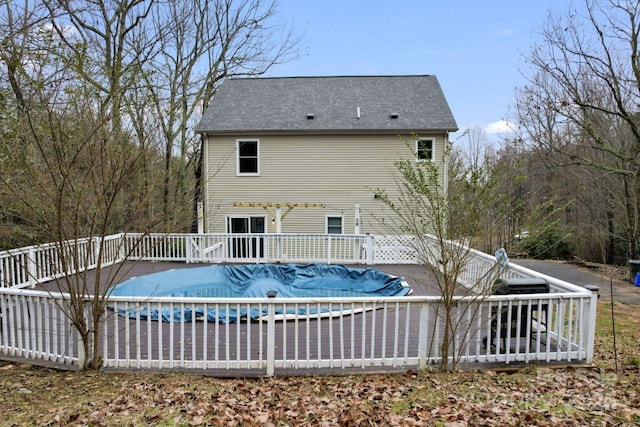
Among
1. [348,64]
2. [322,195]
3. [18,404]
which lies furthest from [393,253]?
[348,64]

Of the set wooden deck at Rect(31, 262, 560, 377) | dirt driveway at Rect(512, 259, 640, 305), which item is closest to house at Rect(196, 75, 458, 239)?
dirt driveway at Rect(512, 259, 640, 305)

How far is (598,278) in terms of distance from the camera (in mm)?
12055

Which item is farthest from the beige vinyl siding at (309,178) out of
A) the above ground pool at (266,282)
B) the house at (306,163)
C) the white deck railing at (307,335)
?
the white deck railing at (307,335)

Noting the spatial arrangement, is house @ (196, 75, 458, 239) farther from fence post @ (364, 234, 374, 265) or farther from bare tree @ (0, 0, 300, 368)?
bare tree @ (0, 0, 300, 368)

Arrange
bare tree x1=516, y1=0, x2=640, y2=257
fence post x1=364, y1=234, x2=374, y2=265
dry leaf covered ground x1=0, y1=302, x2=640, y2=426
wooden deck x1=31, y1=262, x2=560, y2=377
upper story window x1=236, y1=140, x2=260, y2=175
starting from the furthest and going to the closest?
1. upper story window x1=236, y1=140, x2=260, y2=175
2. fence post x1=364, y1=234, x2=374, y2=265
3. bare tree x1=516, y1=0, x2=640, y2=257
4. wooden deck x1=31, y1=262, x2=560, y2=377
5. dry leaf covered ground x1=0, y1=302, x2=640, y2=426

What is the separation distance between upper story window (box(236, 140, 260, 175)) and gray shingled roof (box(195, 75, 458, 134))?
0.62 m

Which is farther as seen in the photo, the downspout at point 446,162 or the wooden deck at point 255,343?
the downspout at point 446,162

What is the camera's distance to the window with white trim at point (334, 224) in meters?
14.9

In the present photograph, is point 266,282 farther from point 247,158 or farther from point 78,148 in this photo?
point 247,158

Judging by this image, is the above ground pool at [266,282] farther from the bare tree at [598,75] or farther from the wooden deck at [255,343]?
the bare tree at [598,75]

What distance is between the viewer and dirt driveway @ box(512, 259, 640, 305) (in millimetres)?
9695

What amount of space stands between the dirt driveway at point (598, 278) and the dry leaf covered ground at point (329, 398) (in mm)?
4555

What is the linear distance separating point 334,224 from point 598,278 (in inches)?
344

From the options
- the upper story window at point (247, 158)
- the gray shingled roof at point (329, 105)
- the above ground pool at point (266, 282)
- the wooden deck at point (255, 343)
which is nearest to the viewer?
the wooden deck at point (255, 343)
